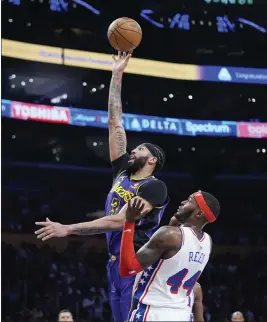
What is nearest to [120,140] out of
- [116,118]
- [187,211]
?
[116,118]

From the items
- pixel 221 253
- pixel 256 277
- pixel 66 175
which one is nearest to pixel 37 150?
pixel 66 175

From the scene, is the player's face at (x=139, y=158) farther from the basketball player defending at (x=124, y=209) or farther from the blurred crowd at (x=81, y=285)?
the blurred crowd at (x=81, y=285)

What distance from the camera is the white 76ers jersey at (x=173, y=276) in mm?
4801

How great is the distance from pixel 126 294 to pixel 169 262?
3.78 feet

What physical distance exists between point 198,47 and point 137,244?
81.9 ft

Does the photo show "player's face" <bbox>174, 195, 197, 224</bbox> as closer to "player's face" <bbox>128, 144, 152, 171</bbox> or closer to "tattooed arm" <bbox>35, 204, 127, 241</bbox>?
"tattooed arm" <bbox>35, 204, 127, 241</bbox>

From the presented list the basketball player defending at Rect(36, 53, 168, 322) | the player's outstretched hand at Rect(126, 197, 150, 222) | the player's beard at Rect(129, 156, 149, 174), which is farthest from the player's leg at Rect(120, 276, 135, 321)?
the player's outstretched hand at Rect(126, 197, 150, 222)

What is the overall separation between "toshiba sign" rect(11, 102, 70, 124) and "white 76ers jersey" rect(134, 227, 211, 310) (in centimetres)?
1939

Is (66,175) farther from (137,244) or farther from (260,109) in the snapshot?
(137,244)

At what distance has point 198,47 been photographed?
30047 millimetres

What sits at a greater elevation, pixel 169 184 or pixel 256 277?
pixel 169 184

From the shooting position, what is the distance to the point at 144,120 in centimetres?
2661

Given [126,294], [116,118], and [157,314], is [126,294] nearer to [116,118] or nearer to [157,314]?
[157,314]

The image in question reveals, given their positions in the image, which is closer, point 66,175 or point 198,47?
point 66,175
